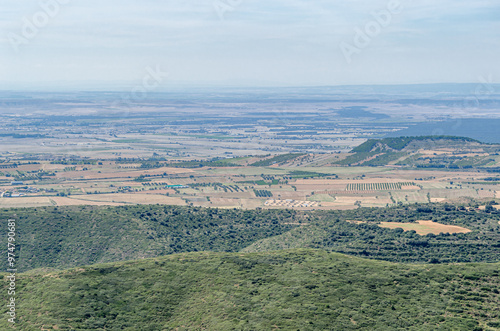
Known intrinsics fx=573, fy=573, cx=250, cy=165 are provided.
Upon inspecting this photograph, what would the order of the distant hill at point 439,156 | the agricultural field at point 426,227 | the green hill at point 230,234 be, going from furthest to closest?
the distant hill at point 439,156, the agricultural field at point 426,227, the green hill at point 230,234

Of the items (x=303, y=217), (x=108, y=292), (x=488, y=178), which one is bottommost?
(x=488, y=178)

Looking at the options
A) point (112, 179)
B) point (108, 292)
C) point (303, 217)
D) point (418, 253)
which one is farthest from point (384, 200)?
point (108, 292)

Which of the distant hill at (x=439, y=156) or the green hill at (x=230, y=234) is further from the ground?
the green hill at (x=230, y=234)

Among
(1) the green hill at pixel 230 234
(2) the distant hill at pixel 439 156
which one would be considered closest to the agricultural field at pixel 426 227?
(1) the green hill at pixel 230 234

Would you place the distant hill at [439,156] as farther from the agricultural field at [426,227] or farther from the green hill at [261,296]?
the green hill at [261,296]

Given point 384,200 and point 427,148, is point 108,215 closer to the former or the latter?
point 384,200

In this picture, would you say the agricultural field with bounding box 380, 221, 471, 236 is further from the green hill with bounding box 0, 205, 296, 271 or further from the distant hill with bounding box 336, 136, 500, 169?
the distant hill with bounding box 336, 136, 500, 169

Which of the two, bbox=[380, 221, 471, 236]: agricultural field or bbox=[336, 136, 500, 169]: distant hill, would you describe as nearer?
bbox=[380, 221, 471, 236]: agricultural field

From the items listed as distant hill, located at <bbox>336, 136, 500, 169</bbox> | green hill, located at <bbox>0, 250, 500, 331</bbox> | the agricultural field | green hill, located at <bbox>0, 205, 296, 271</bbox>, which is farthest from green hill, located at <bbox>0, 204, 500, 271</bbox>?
distant hill, located at <bbox>336, 136, 500, 169</bbox>
